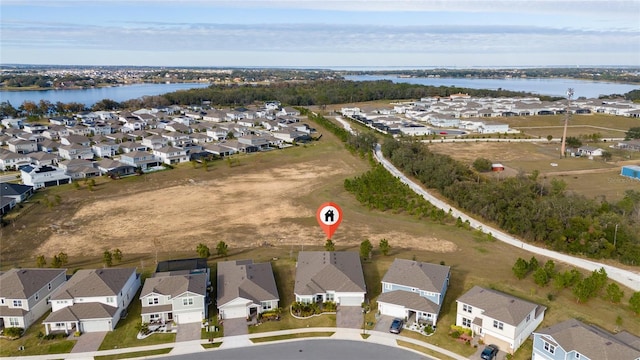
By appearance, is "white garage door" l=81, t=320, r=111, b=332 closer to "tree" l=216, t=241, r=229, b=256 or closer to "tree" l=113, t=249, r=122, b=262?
"tree" l=113, t=249, r=122, b=262

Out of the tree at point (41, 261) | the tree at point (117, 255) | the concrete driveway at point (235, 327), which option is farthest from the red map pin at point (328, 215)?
the tree at point (41, 261)

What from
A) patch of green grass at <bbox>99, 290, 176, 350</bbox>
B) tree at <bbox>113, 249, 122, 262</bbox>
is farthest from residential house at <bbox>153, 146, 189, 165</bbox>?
patch of green grass at <bbox>99, 290, 176, 350</bbox>

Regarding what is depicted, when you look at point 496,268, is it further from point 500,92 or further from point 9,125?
point 500,92

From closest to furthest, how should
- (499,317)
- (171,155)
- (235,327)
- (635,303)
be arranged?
(499,317)
(235,327)
(635,303)
(171,155)

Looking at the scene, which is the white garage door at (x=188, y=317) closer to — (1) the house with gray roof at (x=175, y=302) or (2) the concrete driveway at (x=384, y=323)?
(1) the house with gray roof at (x=175, y=302)

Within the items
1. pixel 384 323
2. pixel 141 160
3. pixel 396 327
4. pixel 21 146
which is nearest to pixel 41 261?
pixel 384 323

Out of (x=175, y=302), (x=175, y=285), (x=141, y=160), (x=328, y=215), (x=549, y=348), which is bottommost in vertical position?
(x=175, y=302)

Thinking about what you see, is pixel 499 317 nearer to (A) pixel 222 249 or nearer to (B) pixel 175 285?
(B) pixel 175 285
